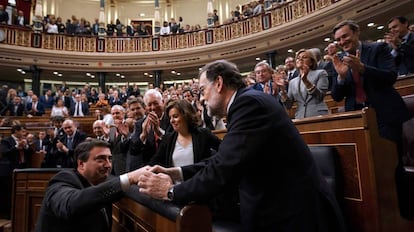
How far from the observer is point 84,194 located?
1.27m

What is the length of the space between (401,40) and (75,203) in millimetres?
3027

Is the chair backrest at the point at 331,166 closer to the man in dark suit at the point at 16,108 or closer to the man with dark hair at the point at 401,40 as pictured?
the man with dark hair at the point at 401,40

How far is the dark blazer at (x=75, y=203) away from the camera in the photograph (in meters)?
1.25

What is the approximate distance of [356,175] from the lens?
1.49 meters

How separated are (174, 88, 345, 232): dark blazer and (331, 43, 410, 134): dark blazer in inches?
36.8

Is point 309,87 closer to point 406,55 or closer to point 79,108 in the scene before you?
point 406,55

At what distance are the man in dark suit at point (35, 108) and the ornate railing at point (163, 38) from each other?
3.61 meters

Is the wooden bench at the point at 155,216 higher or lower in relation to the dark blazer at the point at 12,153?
lower

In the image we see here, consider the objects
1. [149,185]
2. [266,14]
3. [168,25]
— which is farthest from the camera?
[168,25]

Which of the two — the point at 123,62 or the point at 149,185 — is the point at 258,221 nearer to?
the point at 149,185

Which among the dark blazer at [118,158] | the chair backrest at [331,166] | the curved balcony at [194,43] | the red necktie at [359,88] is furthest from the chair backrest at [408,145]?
the curved balcony at [194,43]

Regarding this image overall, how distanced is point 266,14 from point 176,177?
9283 mm

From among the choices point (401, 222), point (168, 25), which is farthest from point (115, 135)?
point (168, 25)

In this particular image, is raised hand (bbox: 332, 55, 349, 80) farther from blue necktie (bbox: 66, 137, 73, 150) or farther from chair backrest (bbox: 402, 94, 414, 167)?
blue necktie (bbox: 66, 137, 73, 150)
